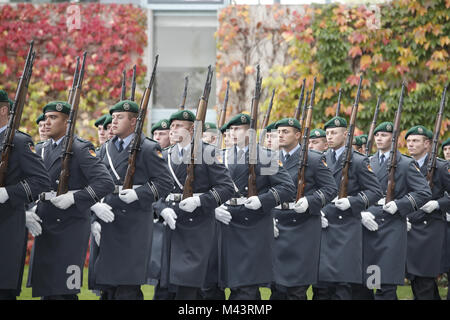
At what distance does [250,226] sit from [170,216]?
808 mm

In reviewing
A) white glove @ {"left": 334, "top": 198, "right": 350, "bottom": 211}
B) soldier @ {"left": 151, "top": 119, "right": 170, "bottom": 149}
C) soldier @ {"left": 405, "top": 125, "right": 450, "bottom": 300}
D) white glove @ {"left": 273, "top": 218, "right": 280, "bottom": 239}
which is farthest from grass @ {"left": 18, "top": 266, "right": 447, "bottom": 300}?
white glove @ {"left": 334, "top": 198, "right": 350, "bottom": 211}

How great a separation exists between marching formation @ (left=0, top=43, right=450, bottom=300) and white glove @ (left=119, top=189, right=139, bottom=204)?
12mm

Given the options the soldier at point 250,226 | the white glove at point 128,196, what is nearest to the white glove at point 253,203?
the soldier at point 250,226

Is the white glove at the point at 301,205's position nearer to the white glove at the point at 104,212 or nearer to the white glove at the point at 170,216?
the white glove at the point at 170,216

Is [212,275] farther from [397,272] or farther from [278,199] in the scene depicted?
[397,272]

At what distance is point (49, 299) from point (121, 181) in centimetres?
116

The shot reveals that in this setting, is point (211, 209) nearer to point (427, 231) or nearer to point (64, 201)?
point (64, 201)

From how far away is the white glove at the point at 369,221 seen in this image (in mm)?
8094

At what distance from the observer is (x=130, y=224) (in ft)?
21.4

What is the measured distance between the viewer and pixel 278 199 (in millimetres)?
7039

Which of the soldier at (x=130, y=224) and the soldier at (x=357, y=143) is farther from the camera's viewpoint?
the soldier at (x=357, y=143)

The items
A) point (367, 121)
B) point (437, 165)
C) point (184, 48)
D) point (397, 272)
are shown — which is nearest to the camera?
point (397, 272)

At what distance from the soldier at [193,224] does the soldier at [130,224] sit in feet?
0.86
